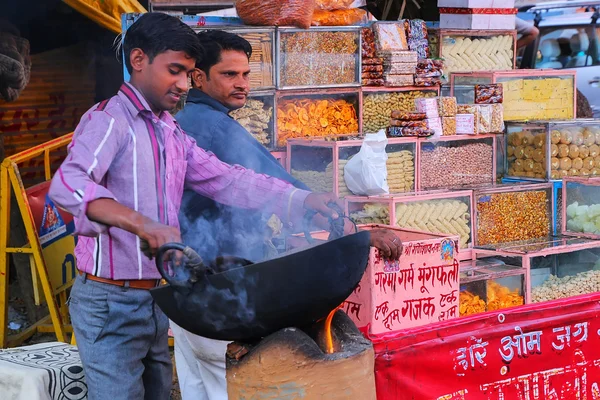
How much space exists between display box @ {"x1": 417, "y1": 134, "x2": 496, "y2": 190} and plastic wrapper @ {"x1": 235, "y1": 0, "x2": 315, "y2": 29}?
3.63 ft

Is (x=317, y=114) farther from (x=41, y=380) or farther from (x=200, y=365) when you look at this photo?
(x=41, y=380)

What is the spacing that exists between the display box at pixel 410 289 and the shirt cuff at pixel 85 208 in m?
1.70

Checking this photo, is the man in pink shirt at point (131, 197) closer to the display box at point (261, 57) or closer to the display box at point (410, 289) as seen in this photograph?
the display box at point (410, 289)

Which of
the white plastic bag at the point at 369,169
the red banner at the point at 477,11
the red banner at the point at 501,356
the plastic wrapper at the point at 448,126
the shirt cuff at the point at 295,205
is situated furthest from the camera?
the red banner at the point at 477,11

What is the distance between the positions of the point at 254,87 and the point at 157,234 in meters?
3.17

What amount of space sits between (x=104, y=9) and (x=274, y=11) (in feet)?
4.63

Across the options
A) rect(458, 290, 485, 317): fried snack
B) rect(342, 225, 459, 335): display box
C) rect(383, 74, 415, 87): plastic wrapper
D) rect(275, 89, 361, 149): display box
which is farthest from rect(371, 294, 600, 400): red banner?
rect(383, 74, 415, 87): plastic wrapper

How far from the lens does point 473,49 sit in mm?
6316

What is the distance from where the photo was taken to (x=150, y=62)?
2.63 m

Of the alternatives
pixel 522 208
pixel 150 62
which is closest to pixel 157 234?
pixel 150 62

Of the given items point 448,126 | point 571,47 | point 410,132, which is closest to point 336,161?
point 410,132

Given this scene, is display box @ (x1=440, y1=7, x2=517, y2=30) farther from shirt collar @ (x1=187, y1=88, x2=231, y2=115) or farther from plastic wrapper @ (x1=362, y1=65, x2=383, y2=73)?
shirt collar @ (x1=187, y1=88, x2=231, y2=115)

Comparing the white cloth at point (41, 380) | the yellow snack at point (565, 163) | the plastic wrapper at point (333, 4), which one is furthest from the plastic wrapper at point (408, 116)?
the white cloth at point (41, 380)

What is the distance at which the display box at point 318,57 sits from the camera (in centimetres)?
543
